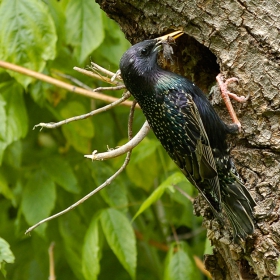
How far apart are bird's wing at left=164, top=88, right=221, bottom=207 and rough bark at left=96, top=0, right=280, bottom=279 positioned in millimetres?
157

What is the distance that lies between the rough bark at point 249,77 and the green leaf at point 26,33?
1.10ft

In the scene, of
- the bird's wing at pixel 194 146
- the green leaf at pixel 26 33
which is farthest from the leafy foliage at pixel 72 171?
the bird's wing at pixel 194 146

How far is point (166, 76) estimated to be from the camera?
274 cm

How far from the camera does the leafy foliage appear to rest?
2730 mm

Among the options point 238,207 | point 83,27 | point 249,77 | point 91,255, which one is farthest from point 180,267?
point 83,27

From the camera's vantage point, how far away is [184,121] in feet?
8.86

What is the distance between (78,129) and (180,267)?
1.04m

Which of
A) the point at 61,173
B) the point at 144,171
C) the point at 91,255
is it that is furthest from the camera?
the point at 144,171

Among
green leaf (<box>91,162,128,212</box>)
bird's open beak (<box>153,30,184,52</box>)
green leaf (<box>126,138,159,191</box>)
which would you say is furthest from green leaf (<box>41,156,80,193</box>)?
bird's open beak (<box>153,30,184,52</box>)

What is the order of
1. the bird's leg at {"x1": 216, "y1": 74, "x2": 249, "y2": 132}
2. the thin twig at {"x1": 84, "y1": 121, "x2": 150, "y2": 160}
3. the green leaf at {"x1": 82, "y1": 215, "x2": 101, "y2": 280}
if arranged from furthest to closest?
the green leaf at {"x1": 82, "y1": 215, "x2": 101, "y2": 280} → the bird's leg at {"x1": 216, "y1": 74, "x2": 249, "y2": 132} → the thin twig at {"x1": 84, "y1": 121, "x2": 150, "y2": 160}

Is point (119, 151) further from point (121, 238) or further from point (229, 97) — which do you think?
point (121, 238)

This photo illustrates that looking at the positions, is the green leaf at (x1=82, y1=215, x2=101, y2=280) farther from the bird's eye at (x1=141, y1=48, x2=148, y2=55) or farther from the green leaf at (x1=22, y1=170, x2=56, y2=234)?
the bird's eye at (x1=141, y1=48, x2=148, y2=55)

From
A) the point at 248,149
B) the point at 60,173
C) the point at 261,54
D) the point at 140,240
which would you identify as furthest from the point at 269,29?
the point at 140,240

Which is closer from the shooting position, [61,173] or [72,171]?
[61,173]
